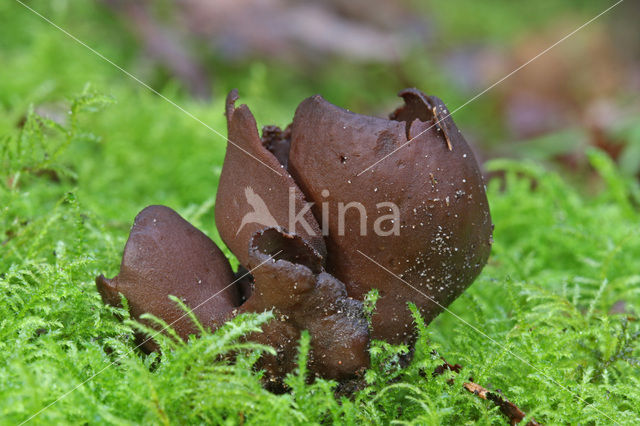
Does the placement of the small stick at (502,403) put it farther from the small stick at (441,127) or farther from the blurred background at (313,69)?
the blurred background at (313,69)

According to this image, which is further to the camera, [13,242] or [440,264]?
[13,242]

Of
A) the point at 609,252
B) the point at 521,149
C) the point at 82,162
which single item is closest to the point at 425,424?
the point at 609,252

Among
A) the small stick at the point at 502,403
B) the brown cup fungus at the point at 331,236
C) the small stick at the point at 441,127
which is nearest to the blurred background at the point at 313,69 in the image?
the brown cup fungus at the point at 331,236

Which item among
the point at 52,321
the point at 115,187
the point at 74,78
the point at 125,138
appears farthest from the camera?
the point at 74,78

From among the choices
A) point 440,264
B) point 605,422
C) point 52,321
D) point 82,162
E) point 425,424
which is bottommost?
point 605,422

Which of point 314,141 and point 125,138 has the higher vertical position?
point 125,138

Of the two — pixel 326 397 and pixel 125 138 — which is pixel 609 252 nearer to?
pixel 326 397
